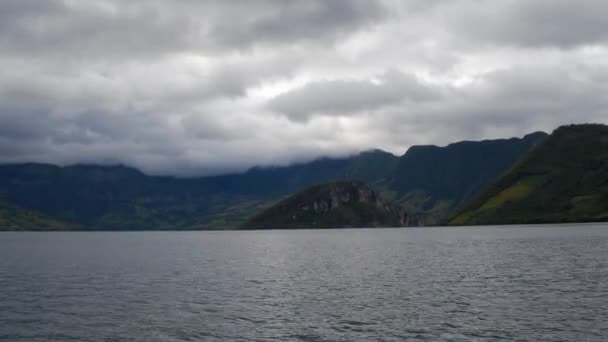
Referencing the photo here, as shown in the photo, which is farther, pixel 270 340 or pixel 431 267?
pixel 431 267

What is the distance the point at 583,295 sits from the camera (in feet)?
252

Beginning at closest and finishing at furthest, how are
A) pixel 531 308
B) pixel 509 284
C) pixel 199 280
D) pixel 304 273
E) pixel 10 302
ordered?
pixel 531 308 → pixel 10 302 → pixel 509 284 → pixel 199 280 → pixel 304 273

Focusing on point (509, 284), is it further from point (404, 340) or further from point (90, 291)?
point (90, 291)

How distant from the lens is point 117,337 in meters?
57.9

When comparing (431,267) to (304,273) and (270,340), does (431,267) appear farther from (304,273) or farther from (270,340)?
(270,340)

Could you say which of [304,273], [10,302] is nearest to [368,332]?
[10,302]

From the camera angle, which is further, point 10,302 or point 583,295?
point 10,302

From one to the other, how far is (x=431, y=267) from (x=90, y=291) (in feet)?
238

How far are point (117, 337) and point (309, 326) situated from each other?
2042cm

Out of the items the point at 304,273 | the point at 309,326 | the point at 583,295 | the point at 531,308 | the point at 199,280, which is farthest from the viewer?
the point at 304,273

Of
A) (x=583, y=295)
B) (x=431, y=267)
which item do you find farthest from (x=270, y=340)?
(x=431, y=267)

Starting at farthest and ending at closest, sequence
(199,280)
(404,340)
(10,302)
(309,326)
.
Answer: (199,280) → (10,302) → (309,326) → (404,340)

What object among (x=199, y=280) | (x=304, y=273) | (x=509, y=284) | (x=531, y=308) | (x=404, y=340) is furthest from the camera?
(x=304, y=273)

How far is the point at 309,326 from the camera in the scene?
2418 inches
